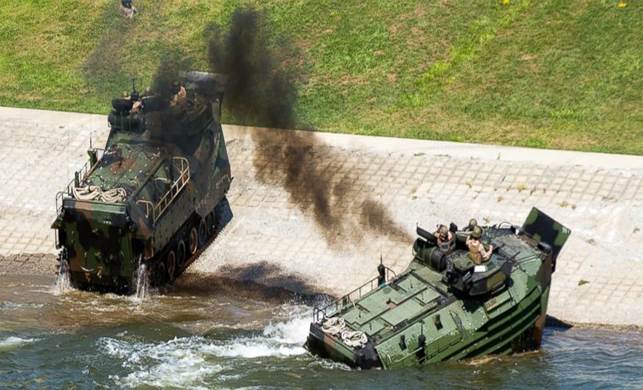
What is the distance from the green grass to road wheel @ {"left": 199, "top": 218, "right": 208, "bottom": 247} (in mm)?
7321

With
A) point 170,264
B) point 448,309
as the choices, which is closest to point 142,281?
point 170,264

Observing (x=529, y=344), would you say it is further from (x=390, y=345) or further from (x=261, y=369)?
(x=261, y=369)

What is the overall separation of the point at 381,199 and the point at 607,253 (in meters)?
7.16

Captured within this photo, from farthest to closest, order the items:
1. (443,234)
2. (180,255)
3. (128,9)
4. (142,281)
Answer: (128,9), (180,255), (142,281), (443,234)

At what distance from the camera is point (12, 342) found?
35.5 m

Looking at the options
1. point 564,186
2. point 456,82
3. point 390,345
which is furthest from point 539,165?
point 390,345

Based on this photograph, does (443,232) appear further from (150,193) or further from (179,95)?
(179,95)

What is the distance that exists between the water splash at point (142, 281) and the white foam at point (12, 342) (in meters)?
4.41

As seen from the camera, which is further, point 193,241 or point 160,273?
point 193,241

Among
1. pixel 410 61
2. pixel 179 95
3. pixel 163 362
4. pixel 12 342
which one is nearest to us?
pixel 163 362

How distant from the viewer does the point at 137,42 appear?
186ft

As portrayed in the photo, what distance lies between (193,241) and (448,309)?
425 inches

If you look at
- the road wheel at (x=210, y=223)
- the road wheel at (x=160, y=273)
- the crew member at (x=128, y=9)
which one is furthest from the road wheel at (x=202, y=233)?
the crew member at (x=128, y=9)

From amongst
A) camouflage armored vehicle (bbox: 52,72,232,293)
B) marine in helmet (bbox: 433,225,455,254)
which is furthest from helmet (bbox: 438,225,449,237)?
camouflage armored vehicle (bbox: 52,72,232,293)
